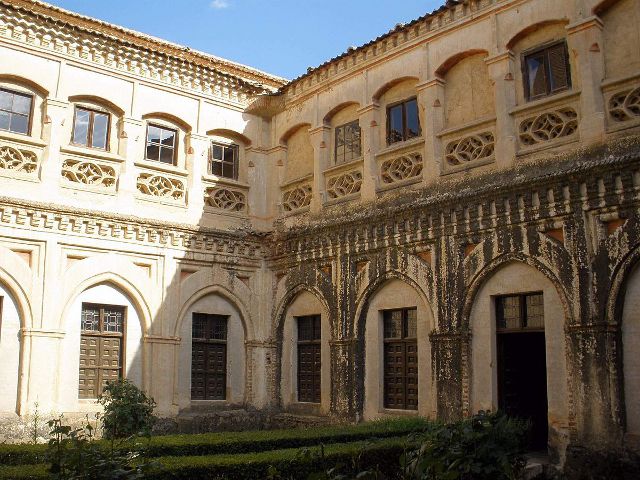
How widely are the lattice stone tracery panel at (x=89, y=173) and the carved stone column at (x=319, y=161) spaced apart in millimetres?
4617

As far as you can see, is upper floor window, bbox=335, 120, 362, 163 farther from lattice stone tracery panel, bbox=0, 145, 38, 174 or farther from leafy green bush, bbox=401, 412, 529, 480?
leafy green bush, bbox=401, 412, 529, 480

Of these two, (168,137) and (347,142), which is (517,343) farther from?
(168,137)

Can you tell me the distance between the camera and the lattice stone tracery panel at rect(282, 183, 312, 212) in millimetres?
17250

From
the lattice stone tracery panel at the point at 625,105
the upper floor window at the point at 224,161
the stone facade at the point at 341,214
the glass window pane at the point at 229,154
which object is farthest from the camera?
the glass window pane at the point at 229,154

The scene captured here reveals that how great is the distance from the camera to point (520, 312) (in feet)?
41.5

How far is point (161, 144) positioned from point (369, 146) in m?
4.96

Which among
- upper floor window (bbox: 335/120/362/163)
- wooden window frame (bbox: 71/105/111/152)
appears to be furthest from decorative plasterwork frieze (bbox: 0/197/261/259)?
upper floor window (bbox: 335/120/362/163)

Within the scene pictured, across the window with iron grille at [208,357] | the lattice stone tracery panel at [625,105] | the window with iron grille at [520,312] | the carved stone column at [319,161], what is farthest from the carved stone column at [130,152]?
the lattice stone tracery panel at [625,105]

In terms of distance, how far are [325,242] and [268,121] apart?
4336 mm

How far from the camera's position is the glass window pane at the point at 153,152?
16.4 meters

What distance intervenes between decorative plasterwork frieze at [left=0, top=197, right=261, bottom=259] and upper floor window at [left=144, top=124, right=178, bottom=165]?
1.69 metres

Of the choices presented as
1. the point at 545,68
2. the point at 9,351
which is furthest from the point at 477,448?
the point at 9,351

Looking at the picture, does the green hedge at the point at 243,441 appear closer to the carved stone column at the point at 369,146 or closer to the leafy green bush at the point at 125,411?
the leafy green bush at the point at 125,411

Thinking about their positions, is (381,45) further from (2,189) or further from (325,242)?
(2,189)
